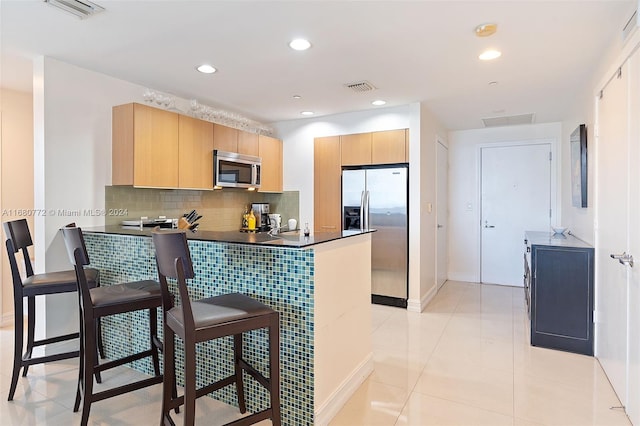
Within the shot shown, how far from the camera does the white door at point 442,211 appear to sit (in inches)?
203

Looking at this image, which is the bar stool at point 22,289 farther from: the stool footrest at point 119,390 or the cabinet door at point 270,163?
the cabinet door at point 270,163

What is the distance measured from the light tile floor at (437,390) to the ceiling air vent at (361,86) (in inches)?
97.0

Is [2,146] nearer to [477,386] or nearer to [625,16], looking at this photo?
[477,386]

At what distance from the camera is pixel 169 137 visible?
138 inches

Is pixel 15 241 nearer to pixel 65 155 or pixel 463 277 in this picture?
pixel 65 155

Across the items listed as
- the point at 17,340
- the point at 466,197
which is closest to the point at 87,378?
the point at 17,340

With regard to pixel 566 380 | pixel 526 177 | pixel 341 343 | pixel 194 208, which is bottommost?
pixel 566 380

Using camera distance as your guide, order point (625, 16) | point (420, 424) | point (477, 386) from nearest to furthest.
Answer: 1. point (420, 424)
2. point (625, 16)
3. point (477, 386)

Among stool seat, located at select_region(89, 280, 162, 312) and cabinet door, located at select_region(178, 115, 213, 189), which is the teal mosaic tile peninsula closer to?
stool seat, located at select_region(89, 280, 162, 312)

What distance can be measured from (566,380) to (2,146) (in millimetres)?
5537

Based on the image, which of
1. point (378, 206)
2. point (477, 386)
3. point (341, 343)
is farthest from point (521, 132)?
point (341, 343)

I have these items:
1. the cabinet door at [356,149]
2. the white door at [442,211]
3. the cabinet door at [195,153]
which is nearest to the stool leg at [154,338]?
the cabinet door at [195,153]

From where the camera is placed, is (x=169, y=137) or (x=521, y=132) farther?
(x=521, y=132)

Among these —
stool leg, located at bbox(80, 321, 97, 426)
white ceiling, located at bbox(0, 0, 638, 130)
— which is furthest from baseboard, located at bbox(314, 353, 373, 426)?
white ceiling, located at bbox(0, 0, 638, 130)
